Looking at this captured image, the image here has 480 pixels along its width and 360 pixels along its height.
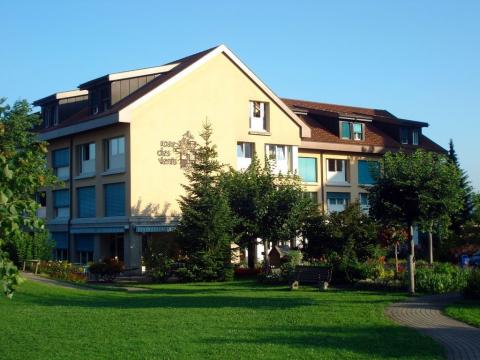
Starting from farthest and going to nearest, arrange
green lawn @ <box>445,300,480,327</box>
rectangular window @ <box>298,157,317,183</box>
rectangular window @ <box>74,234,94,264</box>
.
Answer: rectangular window @ <box>298,157,317,183</box> < rectangular window @ <box>74,234,94,264</box> < green lawn @ <box>445,300,480,327</box>

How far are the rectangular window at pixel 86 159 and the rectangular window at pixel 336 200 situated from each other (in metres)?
16.8

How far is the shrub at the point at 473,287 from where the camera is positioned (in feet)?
65.0

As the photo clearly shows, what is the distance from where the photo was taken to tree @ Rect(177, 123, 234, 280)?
31.6 meters

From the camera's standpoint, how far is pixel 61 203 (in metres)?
44.0

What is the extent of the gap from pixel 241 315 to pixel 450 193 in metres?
9.32

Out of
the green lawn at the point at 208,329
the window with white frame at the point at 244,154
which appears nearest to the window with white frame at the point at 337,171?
the window with white frame at the point at 244,154

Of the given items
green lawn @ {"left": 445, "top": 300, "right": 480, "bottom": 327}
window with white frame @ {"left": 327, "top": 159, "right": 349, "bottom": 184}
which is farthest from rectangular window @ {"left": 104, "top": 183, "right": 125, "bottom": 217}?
green lawn @ {"left": 445, "top": 300, "right": 480, "bottom": 327}

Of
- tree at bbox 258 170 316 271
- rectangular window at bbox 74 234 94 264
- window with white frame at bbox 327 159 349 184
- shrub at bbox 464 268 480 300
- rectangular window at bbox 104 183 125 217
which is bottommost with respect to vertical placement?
shrub at bbox 464 268 480 300

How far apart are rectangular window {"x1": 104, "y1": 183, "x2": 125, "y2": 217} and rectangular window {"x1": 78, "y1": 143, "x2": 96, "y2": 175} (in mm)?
2071

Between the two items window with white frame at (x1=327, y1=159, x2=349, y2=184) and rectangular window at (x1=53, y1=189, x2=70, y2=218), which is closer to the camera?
rectangular window at (x1=53, y1=189, x2=70, y2=218)

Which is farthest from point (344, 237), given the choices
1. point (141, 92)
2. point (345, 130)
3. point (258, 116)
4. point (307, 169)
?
point (345, 130)

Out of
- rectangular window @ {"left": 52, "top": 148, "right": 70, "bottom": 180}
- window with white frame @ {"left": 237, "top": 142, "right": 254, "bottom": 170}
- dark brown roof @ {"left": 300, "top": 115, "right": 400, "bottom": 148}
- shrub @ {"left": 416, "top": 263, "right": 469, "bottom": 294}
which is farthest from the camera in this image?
dark brown roof @ {"left": 300, "top": 115, "right": 400, "bottom": 148}

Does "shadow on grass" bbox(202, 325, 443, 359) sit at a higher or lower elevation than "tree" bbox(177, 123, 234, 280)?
lower

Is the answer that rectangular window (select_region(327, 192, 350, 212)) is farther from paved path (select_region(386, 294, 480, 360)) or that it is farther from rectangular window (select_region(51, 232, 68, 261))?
paved path (select_region(386, 294, 480, 360))
